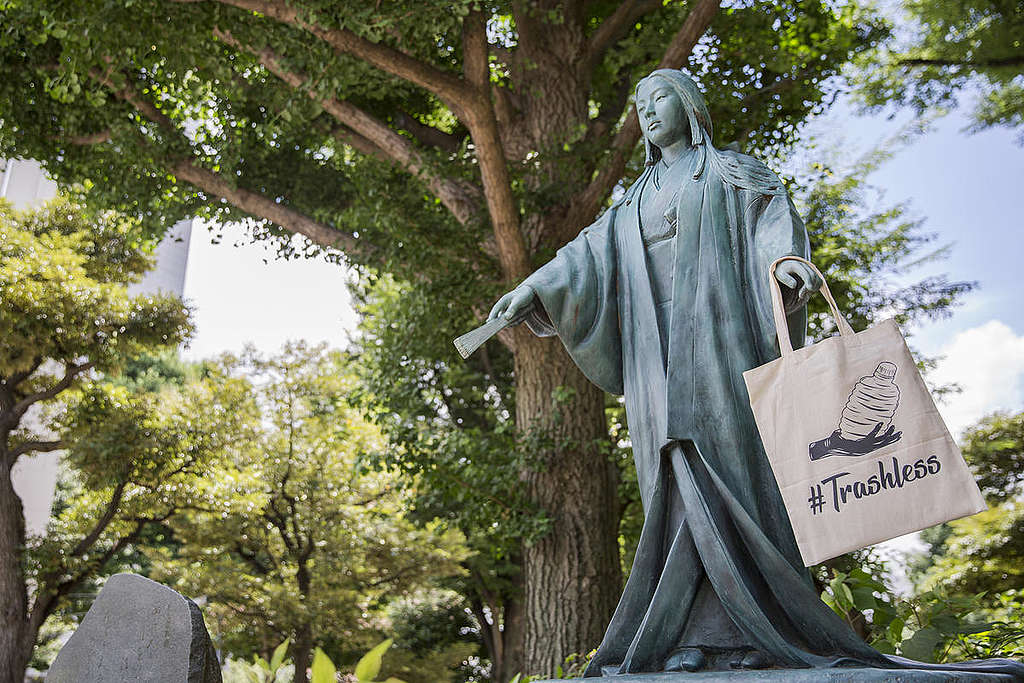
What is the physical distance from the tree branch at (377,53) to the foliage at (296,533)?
7197 mm

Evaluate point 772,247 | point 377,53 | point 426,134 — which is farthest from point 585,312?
point 426,134

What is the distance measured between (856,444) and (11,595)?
1096 centimetres

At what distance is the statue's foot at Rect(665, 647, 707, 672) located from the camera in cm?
238

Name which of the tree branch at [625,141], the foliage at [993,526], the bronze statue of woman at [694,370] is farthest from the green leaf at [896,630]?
the foliage at [993,526]

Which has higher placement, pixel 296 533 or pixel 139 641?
pixel 296 533

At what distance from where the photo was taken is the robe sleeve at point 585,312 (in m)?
3.04

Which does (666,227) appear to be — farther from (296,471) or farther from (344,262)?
(296,471)

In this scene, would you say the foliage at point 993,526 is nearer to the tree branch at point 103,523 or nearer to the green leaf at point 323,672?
the tree branch at point 103,523

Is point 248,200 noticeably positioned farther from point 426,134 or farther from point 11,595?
point 11,595

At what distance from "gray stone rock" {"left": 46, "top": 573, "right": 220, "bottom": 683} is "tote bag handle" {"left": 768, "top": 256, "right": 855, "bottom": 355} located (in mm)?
2692

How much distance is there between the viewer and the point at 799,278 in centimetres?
257

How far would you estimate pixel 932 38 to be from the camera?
1247cm

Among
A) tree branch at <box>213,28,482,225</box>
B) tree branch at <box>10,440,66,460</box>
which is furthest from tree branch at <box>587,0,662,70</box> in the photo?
tree branch at <box>10,440,66,460</box>

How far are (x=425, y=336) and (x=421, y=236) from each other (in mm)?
1870
